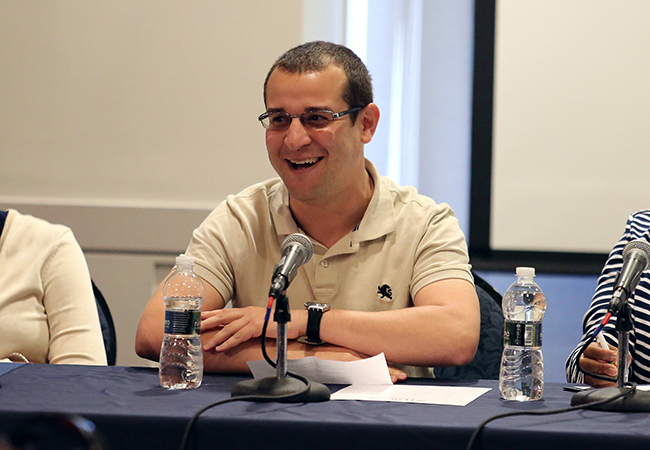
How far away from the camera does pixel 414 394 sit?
134cm

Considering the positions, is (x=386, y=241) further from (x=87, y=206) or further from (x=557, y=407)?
(x=87, y=206)

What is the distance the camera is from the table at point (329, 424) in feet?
3.44

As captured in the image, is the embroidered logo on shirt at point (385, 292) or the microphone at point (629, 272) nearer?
the microphone at point (629, 272)

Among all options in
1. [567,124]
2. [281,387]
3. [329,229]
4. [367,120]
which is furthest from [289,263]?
[567,124]

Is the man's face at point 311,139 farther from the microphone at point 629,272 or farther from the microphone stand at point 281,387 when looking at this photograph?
the microphone at point 629,272

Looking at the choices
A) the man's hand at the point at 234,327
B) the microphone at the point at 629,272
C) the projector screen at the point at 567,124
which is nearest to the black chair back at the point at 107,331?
the man's hand at the point at 234,327

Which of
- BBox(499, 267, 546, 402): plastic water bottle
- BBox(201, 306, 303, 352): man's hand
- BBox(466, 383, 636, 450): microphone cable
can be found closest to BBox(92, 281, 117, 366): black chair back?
BBox(201, 306, 303, 352): man's hand

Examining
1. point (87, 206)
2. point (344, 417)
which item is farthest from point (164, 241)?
point (344, 417)

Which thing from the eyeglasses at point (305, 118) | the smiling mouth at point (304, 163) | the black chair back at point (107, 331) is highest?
the eyeglasses at point (305, 118)

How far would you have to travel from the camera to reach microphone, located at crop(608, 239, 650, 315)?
1.20 m

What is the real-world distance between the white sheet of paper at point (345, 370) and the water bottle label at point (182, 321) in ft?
0.68

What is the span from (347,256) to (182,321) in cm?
62

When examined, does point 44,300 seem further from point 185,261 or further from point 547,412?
point 547,412

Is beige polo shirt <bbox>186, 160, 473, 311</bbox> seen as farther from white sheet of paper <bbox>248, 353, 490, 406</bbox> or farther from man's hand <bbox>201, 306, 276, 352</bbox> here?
white sheet of paper <bbox>248, 353, 490, 406</bbox>
